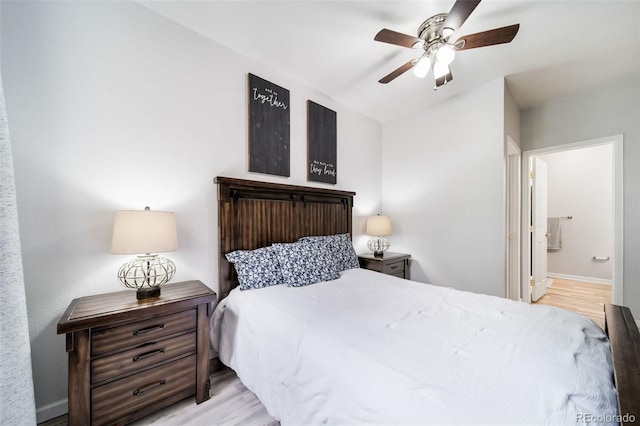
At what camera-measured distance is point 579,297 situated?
151 inches

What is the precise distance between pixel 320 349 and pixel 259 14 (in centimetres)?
234

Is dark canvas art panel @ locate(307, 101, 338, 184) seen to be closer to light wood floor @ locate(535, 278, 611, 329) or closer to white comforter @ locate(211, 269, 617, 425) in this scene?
white comforter @ locate(211, 269, 617, 425)

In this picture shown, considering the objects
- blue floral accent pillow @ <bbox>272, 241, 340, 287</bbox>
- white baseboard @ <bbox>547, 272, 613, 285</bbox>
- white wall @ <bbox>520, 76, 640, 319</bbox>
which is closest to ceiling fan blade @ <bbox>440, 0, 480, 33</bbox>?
blue floral accent pillow @ <bbox>272, 241, 340, 287</bbox>

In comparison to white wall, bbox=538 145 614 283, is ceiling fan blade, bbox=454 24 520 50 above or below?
above

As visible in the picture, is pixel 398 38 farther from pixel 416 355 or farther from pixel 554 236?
pixel 554 236

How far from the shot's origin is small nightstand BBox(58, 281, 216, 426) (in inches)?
50.1

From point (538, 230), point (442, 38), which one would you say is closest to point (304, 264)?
point (442, 38)

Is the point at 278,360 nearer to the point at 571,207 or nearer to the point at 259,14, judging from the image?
the point at 259,14

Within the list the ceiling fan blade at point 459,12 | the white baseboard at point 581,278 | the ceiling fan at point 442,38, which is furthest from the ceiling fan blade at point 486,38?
the white baseboard at point 581,278

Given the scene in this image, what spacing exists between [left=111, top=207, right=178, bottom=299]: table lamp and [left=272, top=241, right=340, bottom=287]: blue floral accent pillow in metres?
0.86

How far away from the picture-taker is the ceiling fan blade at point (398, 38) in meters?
1.65

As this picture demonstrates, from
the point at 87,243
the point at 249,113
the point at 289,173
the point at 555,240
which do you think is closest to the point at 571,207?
the point at 555,240

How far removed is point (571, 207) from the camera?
199 inches

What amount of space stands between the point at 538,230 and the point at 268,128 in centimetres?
411
